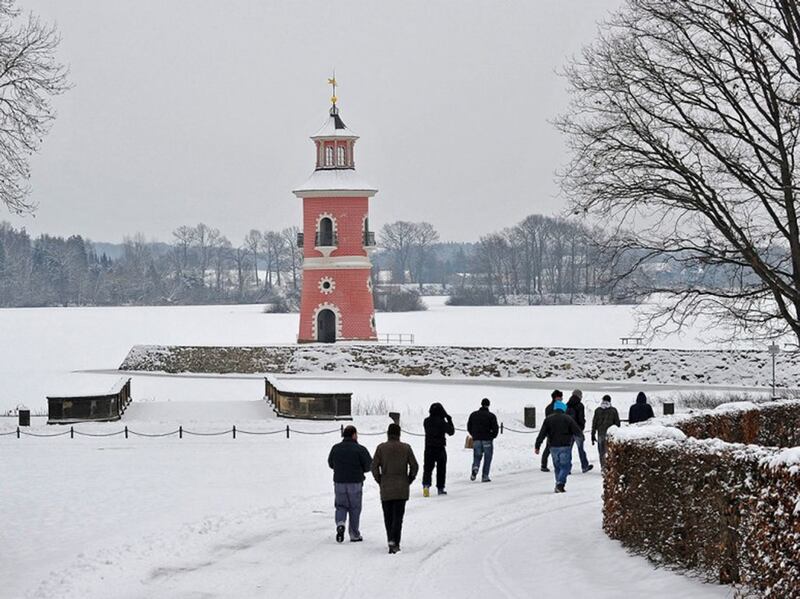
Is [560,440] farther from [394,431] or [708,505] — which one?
[708,505]

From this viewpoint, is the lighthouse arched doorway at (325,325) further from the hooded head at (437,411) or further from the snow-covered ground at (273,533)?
the hooded head at (437,411)

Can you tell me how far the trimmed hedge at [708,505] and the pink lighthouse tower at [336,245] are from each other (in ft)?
119

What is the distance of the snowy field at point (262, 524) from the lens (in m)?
11.2

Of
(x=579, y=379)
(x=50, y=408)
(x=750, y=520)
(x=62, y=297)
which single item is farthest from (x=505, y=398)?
(x=62, y=297)

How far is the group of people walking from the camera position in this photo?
12.9m

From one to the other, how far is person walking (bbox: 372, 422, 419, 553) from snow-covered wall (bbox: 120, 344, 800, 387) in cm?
3052

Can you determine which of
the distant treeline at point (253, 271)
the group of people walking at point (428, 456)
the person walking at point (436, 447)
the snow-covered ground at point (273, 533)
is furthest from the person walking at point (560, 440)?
the distant treeline at point (253, 271)

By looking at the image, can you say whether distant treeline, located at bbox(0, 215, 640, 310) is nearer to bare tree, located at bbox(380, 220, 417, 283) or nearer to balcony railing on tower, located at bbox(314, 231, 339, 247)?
bare tree, located at bbox(380, 220, 417, 283)

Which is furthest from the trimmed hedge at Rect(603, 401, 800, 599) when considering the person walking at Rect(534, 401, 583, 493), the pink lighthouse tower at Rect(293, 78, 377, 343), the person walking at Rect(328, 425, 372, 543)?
the pink lighthouse tower at Rect(293, 78, 377, 343)

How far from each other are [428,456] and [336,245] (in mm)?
33378

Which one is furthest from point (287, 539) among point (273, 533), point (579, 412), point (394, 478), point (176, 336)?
point (176, 336)

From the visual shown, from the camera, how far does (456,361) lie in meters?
47.1

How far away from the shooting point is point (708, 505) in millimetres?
10312

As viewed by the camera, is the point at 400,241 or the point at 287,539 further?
the point at 400,241
